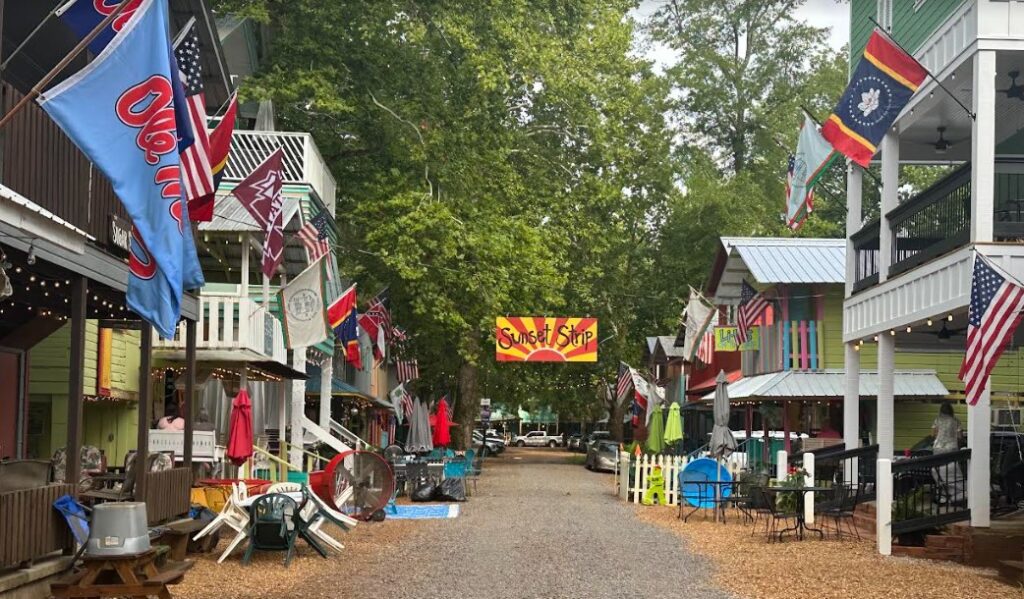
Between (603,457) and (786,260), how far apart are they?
591 inches

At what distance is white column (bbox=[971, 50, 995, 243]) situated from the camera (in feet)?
51.3

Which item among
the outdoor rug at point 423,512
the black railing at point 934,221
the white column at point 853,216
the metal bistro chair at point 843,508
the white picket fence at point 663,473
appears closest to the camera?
the black railing at point 934,221

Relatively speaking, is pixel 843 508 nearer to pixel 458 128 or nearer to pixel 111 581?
pixel 111 581

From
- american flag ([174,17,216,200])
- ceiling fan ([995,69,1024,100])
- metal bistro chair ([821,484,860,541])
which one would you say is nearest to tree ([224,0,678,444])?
metal bistro chair ([821,484,860,541])

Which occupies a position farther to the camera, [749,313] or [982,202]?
[749,313]

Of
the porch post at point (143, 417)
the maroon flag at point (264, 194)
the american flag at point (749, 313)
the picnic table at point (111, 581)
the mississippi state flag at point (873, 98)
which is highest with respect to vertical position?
the mississippi state flag at point (873, 98)

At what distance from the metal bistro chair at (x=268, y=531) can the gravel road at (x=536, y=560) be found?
3.16 feet

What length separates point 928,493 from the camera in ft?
59.0

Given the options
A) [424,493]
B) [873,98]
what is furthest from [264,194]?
[873,98]

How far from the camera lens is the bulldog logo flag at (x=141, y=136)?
10305 mm

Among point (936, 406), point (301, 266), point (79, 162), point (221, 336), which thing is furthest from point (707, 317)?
point (79, 162)

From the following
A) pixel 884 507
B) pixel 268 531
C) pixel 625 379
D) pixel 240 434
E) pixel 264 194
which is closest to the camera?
pixel 268 531

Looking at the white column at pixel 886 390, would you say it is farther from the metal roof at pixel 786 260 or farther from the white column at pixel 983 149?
the metal roof at pixel 786 260

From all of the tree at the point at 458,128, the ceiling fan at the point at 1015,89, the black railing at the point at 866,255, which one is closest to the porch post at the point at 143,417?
the ceiling fan at the point at 1015,89
